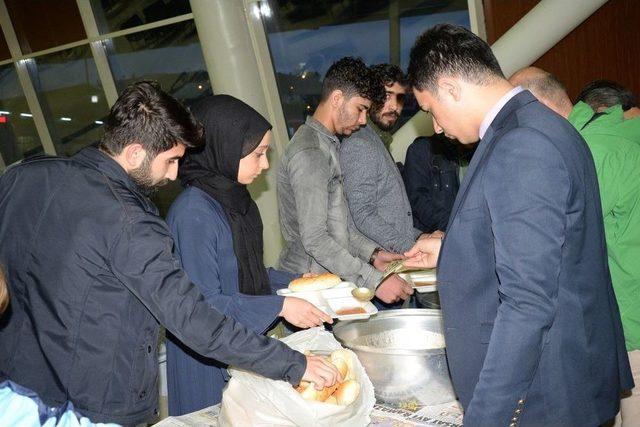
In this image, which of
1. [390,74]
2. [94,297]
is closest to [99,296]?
[94,297]

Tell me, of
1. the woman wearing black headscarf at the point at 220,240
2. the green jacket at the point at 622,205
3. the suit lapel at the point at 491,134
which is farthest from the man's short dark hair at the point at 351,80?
the suit lapel at the point at 491,134

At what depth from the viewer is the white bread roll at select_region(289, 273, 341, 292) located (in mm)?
1844

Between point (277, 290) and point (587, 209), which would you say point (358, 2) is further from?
point (587, 209)

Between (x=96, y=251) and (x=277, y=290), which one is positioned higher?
(x=96, y=251)

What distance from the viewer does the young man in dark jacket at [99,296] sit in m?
1.27

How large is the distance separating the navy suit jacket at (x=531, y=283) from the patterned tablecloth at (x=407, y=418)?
15 centimetres

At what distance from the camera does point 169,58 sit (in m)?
5.07

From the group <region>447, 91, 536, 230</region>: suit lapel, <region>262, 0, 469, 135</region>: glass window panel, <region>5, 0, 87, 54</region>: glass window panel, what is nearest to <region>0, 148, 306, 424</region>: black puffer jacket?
<region>447, 91, 536, 230</region>: suit lapel

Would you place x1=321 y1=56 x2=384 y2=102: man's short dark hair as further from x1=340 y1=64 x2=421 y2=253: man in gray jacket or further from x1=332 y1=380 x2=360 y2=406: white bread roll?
x1=332 y1=380 x2=360 y2=406: white bread roll

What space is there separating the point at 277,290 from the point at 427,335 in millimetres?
569

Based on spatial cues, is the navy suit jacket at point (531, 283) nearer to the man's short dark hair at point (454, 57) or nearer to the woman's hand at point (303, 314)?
the man's short dark hair at point (454, 57)

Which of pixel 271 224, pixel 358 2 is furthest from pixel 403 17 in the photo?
pixel 271 224

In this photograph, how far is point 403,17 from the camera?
4191mm

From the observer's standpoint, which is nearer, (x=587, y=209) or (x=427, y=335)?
(x=587, y=209)
